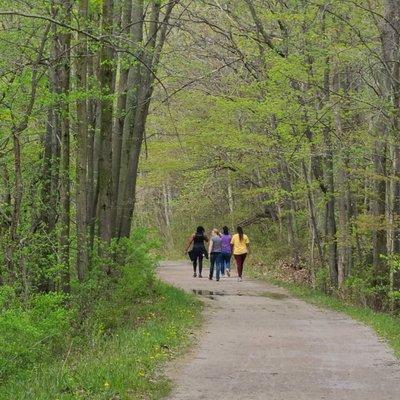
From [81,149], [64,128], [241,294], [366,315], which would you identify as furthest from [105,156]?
[366,315]

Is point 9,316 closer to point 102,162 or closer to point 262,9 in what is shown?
point 102,162

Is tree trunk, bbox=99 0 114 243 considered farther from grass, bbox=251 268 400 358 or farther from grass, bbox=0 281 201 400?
grass, bbox=251 268 400 358

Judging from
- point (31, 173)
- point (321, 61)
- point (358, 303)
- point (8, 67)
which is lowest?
point (358, 303)

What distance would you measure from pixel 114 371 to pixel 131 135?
1150 cm

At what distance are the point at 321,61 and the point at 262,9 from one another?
3.87 m

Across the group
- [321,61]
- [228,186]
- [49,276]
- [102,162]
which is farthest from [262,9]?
[228,186]

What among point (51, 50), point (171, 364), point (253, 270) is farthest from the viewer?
point (253, 270)

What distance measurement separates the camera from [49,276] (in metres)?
14.3

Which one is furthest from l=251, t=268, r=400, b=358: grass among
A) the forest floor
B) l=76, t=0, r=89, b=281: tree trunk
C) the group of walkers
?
l=76, t=0, r=89, b=281: tree trunk

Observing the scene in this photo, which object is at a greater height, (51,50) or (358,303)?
(51,50)

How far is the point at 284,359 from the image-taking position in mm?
9773

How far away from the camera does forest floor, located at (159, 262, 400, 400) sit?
7.77 m

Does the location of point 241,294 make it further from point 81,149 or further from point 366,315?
point 81,149

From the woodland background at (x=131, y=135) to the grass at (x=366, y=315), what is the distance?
0.67 m
